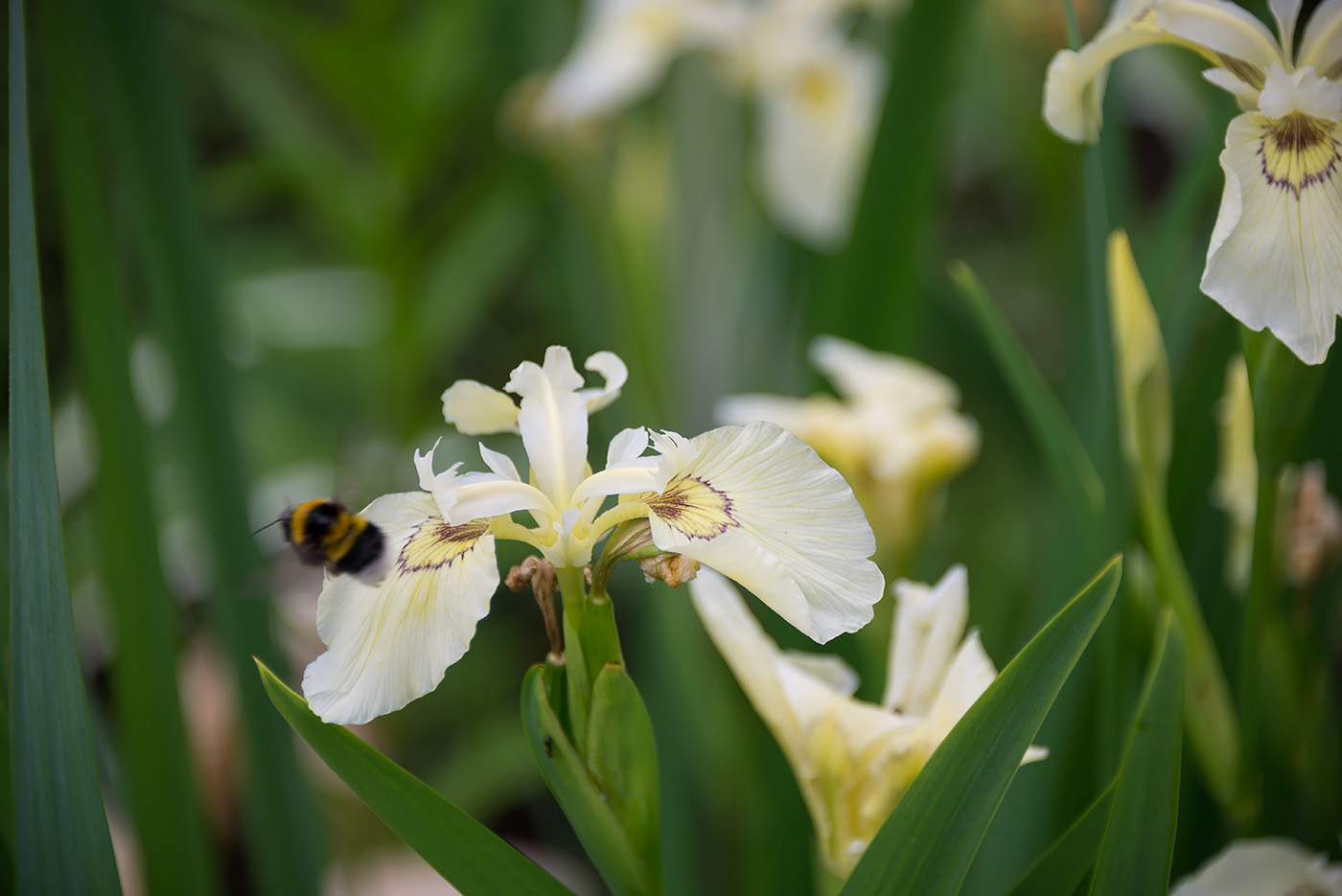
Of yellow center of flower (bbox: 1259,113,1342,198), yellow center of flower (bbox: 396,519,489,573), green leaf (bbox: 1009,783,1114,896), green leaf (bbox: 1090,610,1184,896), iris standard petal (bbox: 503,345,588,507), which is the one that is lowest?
green leaf (bbox: 1009,783,1114,896)

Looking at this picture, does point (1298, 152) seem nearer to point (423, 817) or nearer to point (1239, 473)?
point (1239, 473)

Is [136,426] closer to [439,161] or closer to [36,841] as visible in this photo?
[36,841]

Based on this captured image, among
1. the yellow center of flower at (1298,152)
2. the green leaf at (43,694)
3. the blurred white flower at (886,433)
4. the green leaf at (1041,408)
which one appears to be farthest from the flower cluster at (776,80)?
the green leaf at (43,694)

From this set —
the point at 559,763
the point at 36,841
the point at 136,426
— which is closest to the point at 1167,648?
the point at 559,763

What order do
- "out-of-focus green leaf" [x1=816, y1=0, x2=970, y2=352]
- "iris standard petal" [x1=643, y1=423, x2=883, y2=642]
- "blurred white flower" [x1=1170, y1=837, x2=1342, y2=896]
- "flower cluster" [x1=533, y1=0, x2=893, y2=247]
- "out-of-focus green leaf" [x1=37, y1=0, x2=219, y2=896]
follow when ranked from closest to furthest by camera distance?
"iris standard petal" [x1=643, y1=423, x2=883, y2=642], "blurred white flower" [x1=1170, y1=837, x2=1342, y2=896], "out-of-focus green leaf" [x1=37, y1=0, x2=219, y2=896], "out-of-focus green leaf" [x1=816, y1=0, x2=970, y2=352], "flower cluster" [x1=533, y1=0, x2=893, y2=247]

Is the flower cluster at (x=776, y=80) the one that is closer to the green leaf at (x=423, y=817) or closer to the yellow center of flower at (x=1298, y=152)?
the yellow center of flower at (x=1298, y=152)

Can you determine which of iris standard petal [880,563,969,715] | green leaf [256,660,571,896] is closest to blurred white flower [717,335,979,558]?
iris standard petal [880,563,969,715]

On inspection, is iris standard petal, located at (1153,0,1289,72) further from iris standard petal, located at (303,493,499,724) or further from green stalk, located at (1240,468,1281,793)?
iris standard petal, located at (303,493,499,724)

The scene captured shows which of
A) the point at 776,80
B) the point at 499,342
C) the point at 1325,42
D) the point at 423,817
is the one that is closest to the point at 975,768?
the point at 423,817
